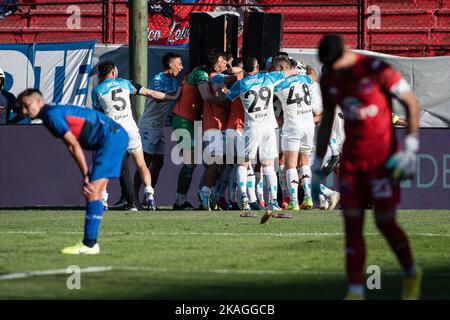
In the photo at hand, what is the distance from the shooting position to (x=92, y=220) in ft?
37.5

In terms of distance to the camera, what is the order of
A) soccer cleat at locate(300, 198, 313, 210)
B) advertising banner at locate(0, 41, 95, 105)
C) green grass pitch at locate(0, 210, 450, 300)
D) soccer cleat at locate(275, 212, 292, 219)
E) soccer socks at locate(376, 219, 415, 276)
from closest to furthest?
soccer socks at locate(376, 219, 415, 276), green grass pitch at locate(0, 210, 450, 300), soccer cleat at locate(275, 212, 292, 219), soccer cleat at locate(300, 198, 313, 210), advertising banner at locate(0, 41, 95, 105)

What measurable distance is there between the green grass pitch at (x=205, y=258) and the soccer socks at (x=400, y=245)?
54cm

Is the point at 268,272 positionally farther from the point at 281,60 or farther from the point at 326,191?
the point at 326,191

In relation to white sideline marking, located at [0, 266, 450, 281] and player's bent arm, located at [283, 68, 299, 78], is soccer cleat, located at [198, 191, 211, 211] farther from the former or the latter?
white sideline marking, located at [0, 266, 450, 281]

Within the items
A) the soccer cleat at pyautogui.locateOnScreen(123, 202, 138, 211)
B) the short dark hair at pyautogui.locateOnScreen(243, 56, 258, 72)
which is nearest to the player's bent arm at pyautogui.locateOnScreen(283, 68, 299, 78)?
the short dark hair at pyautogui.locateOnScreen(243, 56, 258, 72)

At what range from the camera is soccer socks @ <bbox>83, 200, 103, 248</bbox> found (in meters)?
11.4

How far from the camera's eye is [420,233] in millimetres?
14227

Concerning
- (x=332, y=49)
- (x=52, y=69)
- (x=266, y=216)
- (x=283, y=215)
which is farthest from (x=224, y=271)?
(x=52, y=69)

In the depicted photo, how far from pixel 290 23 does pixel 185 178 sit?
8438mm

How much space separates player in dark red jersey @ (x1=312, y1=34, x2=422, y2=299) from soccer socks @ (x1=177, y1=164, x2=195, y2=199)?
10840 mm

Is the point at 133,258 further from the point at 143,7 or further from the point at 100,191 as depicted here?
the point at 143,7

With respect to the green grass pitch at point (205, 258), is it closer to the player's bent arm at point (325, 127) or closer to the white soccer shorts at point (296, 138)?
the player's bent arm at point (325, 127)

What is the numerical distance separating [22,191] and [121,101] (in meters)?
3.68
